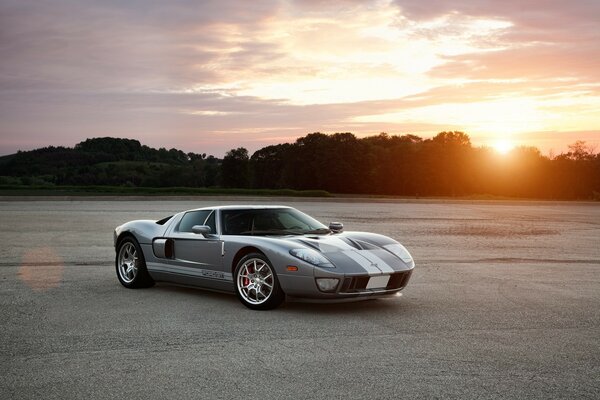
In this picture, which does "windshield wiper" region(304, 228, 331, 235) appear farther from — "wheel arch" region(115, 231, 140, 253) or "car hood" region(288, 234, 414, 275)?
"wheel arch" region(115, 231, 140, 253)

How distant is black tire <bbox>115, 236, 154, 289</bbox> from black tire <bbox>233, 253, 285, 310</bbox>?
2.06 metres

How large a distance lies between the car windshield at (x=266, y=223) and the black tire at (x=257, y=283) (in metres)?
0.55

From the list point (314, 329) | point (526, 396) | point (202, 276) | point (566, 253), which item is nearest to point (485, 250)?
point (566, 253)

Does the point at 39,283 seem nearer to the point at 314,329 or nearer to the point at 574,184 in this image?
the point at 314,329

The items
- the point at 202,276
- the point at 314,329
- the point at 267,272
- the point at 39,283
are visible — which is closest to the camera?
the point at 314,329

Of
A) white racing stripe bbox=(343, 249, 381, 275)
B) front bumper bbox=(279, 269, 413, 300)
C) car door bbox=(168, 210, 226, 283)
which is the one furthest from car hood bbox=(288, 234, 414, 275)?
car door bbox=(168, 210, 226, 283)

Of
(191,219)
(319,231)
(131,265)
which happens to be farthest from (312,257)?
(131,265)

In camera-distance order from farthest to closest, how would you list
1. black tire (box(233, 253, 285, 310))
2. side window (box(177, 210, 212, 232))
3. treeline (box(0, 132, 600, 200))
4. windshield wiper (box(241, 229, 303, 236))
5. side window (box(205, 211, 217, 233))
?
1. treeline (box(0, 132, 600, 200))
2. side window (box(177, 210, 212, 232))
3. side window (box(205, 211, 217, 233))
4. windshield wiper (box(241, 229, 303, 236))
5. black tire (box(233, 253, 285, 310))

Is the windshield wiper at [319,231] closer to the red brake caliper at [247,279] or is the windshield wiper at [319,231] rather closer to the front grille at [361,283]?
the red brake caliper at [247,279]

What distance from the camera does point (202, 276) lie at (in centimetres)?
955

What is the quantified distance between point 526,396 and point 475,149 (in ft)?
388

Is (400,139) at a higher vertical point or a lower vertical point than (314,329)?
higher

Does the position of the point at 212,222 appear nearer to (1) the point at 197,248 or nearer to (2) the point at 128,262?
(1) the point at 197,248

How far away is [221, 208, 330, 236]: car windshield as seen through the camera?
370 inches
